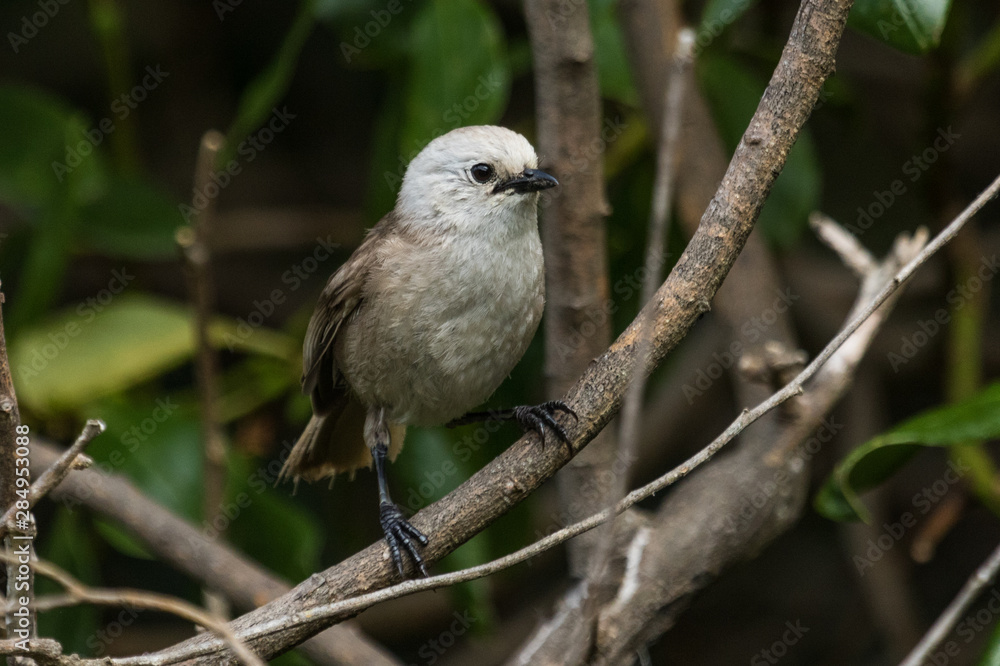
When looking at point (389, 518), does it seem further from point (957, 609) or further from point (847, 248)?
point (847, 248)

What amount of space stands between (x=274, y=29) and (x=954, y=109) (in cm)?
390

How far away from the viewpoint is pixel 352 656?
11.3 feet

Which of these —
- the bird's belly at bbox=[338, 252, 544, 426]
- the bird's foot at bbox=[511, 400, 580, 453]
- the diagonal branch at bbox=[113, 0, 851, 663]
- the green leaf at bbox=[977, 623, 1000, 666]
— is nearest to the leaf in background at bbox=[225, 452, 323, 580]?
the bird's belly at bbox=[338, 252, 544, 426]

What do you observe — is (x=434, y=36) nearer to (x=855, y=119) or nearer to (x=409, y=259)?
(x=409, y=259)

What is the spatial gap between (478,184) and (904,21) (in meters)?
1.40

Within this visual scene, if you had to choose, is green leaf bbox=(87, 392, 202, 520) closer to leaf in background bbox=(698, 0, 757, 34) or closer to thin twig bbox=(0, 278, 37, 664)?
thin twig bbox=(0, 278, 37, 664)

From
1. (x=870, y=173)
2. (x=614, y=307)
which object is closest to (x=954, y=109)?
(x=870, y=173)

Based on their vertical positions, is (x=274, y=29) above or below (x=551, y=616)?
above

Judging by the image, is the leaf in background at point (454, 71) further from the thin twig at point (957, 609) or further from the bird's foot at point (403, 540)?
the thin twig at point (957, 609)

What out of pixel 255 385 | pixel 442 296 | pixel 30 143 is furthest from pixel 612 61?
pixel 30 143

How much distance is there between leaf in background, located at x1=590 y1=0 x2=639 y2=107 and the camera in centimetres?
415

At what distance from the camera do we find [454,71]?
12.0 feet

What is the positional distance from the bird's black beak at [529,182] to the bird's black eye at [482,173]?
2.5 inches

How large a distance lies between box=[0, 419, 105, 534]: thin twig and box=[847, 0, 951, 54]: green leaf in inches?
82.0
